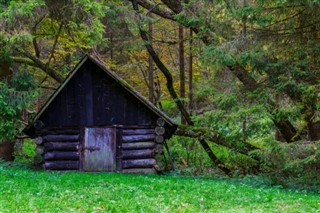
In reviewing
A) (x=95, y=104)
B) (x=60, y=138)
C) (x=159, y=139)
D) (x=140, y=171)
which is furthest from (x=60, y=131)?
(x=159, y=139)

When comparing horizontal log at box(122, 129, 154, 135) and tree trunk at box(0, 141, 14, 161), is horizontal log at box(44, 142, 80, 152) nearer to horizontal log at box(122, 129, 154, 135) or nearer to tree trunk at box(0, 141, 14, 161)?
horizontal log at box(122, 129, 154, 135)

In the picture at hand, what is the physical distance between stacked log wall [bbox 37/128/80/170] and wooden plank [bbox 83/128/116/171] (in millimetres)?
439

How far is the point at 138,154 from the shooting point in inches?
776

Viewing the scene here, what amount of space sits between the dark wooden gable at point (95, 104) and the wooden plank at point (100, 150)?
0.39 m

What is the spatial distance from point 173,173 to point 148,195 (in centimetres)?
799

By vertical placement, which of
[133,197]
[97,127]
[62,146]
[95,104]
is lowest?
[133,197]

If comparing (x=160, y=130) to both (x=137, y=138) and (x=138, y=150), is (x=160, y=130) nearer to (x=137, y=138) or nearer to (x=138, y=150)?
(x=137, y=138)

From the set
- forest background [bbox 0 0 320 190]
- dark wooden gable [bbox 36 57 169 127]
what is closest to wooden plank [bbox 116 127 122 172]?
dark wooden gable [bbox 36 57 169 127]

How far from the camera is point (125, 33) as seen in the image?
1172 inches

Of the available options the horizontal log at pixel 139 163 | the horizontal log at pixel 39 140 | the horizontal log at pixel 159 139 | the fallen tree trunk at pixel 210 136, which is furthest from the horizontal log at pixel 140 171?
the horizontal log at pixel 39 140

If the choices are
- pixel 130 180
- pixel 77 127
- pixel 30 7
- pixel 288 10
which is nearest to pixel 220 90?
pixel 288 10

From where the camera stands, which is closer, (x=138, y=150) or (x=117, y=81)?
(x=117, y=81)

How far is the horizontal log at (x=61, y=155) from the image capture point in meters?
19.7

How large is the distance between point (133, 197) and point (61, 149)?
908cm
